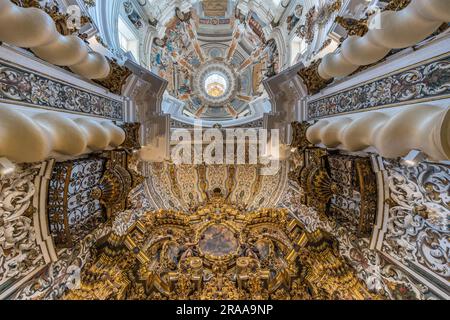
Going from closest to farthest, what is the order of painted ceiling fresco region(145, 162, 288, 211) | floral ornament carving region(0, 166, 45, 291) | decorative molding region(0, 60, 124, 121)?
decorative molding region(0, 60, 124, 121), floral ornament carving region(0, 166, 45, 291), painted ceiling fresco region(145, 162, 288, 211)

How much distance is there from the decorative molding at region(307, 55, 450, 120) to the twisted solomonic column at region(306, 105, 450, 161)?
0.30 meters

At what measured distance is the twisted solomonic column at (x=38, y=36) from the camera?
5.67 ft

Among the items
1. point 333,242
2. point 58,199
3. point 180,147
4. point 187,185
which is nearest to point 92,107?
point 58,199

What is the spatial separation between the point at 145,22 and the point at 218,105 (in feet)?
16.9

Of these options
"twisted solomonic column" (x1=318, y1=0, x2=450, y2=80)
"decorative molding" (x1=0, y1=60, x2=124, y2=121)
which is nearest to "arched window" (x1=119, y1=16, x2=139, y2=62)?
"decorative molding" (x1=0, y1=60, x2=124, y2=121)

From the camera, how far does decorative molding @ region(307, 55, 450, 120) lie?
1767 millimetres

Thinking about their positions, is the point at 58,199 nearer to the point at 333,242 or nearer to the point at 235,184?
the point at 333,242

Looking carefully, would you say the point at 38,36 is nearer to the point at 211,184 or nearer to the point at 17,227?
the point at 17,227

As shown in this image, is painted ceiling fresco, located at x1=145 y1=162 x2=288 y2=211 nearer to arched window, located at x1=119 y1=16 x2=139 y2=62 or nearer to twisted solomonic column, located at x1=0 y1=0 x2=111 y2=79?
arched window, located at x1=119 y1=16 x2=139 y2=62

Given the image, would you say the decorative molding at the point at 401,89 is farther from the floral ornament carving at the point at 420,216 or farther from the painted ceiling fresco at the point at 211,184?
the painted ceiling fresco at the point at 211,184

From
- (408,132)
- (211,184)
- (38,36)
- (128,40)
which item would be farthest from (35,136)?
(128,40)

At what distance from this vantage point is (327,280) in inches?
131

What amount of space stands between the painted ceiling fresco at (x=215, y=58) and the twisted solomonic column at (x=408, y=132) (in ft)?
21.3

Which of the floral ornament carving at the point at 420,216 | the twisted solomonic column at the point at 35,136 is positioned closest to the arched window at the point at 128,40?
the twisted solomonic column at the point at 35,136
